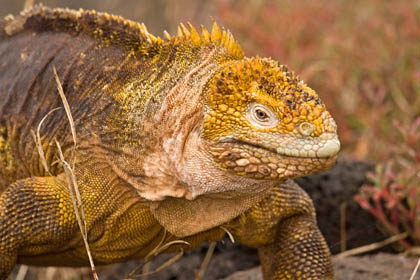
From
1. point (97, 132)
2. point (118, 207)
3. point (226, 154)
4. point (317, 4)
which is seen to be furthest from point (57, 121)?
point (317, 4)

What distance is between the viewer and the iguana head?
3.18 m

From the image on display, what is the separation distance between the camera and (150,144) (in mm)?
3541

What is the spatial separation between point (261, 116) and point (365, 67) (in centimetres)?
493

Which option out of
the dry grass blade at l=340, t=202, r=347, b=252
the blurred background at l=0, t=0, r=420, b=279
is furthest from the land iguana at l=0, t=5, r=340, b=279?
the blurred background at l=0, t=0, r=420, b=279

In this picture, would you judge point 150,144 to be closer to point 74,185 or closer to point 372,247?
point 74,185

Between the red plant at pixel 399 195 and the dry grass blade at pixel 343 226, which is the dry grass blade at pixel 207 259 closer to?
the dry grass blade at pixel 343 226

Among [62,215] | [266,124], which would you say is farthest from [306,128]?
[62,215]

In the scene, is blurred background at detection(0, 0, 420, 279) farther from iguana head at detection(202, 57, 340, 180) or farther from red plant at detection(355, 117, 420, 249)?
iguana head at detection(202, 57, 340, 180)

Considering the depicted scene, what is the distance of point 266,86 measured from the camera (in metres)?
3.30

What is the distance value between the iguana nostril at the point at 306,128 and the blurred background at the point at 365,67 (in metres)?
2.14

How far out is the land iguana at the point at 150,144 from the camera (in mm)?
3275

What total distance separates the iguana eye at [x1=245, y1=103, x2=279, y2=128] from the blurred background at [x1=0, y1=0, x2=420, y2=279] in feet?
7.06

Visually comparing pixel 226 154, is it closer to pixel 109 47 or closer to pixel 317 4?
pixel 109 47

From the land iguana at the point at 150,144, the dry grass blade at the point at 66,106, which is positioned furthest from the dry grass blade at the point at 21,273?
the dry grass blade at the point at 66,106
